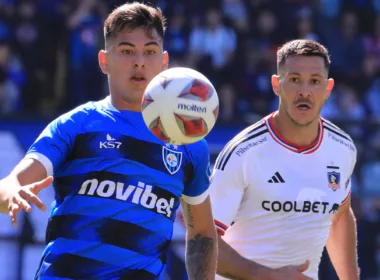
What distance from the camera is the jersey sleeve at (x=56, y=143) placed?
4.33m

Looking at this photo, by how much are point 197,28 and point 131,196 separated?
1008 cm

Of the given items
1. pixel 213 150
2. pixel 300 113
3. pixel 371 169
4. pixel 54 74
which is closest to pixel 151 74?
pixel 300 113

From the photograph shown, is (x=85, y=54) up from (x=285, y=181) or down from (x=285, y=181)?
down

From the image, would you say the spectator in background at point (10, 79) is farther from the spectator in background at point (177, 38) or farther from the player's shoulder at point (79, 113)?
the player's shoulder at point (79, 113)

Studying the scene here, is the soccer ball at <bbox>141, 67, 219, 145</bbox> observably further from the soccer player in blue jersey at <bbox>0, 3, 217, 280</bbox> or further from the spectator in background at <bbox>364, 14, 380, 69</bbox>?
the spectator in background at <bbox>364, 14, 380, 69</bbox>

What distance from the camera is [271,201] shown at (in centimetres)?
579

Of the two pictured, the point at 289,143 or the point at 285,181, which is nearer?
the point at 285,181

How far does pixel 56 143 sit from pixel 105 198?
14.7 inches

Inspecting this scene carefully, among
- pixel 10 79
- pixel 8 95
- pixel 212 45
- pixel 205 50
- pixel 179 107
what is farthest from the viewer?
pixel 212 45

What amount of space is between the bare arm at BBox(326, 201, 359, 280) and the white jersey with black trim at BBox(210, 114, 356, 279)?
355 millimetres

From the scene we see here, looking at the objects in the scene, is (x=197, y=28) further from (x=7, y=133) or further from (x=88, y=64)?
(x=7, y=133)

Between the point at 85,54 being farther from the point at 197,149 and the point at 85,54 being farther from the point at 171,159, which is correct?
the point at 171,159

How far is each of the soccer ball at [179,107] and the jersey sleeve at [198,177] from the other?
447mm

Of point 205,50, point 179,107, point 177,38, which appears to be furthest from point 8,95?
point 179,107
